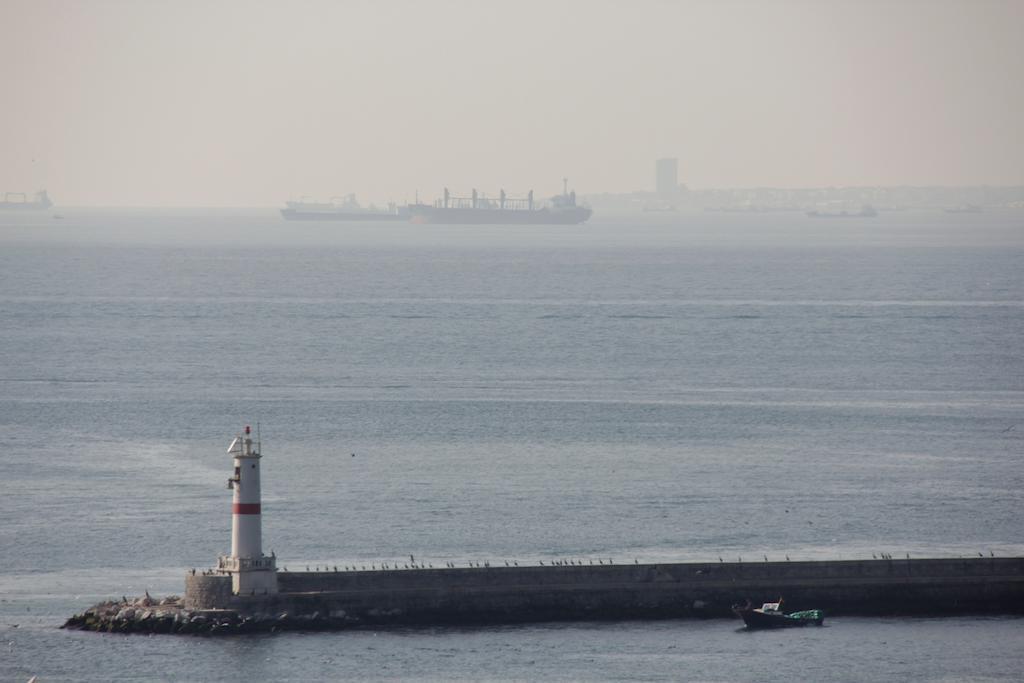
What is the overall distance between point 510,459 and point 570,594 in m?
17.9

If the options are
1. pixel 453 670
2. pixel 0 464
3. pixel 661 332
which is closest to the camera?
pixel 453 670

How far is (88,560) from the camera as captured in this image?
37250mm

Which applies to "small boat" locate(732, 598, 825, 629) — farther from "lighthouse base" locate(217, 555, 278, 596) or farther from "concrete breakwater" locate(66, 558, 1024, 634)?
"lighthouse base" locate(217, 555, 278, 596)

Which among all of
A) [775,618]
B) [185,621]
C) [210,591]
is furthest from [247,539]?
[775,618]

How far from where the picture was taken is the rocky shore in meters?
31.1

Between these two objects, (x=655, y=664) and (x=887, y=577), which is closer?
(x=655, y=664)

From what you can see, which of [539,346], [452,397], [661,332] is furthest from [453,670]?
[661,332]

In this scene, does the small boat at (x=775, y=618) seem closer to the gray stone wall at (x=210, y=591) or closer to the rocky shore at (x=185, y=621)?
the rocky shore at (x=185, y=621)

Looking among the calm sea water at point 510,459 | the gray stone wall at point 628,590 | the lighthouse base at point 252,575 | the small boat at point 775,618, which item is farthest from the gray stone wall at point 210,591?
the small boat at point 775,618

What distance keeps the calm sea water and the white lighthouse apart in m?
1.17

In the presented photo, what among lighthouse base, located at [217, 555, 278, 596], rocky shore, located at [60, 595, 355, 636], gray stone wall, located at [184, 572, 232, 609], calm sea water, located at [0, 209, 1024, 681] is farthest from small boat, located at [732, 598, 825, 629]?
gray stone wall, located at [184, 572, 232, 609]

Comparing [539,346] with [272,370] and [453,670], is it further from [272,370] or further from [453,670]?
[453,670]

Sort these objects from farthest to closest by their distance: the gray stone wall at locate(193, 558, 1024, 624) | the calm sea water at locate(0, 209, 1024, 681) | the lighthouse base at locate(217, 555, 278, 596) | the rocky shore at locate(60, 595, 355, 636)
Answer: the gray stone wall at locate(193, 558, 1024, 624)
the lighthouse base at locate(217, 555, 278, 596)
the rocky shore at locate(60, 595, 355, 636)
the calm sea water at locate(0, 209, 1024, 681)

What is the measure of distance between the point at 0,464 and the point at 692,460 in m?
18.6
